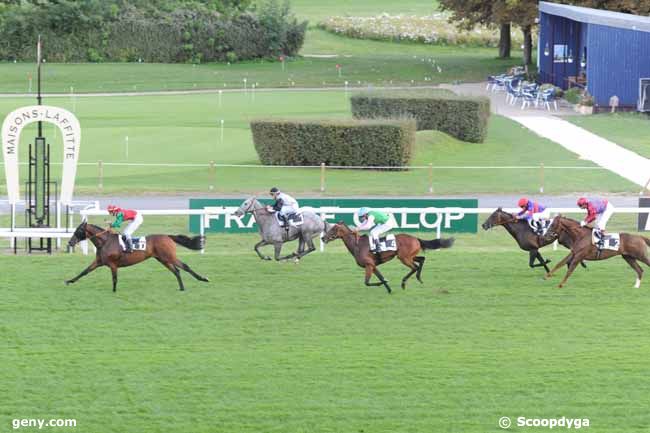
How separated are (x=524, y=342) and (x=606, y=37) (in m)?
31.2

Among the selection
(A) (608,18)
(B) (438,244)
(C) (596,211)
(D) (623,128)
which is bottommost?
(B) (438,244)

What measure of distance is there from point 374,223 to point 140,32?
158 feet

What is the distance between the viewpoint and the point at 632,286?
1872 cm

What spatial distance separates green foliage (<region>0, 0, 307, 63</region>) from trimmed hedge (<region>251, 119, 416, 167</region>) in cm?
3319

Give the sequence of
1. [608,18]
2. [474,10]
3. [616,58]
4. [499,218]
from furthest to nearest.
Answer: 1. [474,10]
2. [616,58]
3. [608,18]
4. [499,218]

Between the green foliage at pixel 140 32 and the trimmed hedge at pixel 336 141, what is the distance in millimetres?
33190

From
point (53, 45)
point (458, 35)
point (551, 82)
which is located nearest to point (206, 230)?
point (551, 82)

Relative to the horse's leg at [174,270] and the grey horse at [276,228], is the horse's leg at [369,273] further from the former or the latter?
the horse's leg at [174,270]

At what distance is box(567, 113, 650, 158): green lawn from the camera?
37531 millimetres

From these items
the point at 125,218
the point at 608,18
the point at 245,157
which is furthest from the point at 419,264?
the point at 608,18

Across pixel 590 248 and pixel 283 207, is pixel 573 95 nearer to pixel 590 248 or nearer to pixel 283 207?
pixel 283 207

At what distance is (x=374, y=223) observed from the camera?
18.2 m

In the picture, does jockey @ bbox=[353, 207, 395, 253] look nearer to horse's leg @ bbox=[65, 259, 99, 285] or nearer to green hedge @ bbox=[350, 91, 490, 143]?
horse's leg @ bbox=[65, 259, 99, 285]

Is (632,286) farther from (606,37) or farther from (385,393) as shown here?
(606,37)
